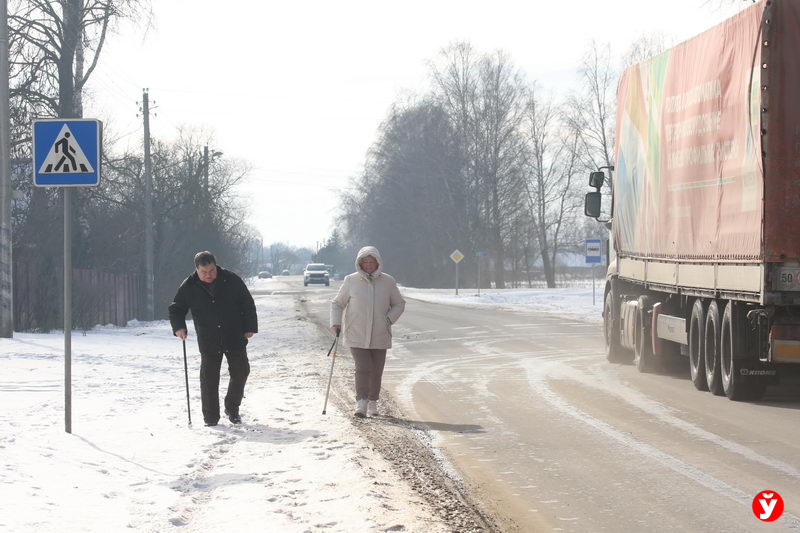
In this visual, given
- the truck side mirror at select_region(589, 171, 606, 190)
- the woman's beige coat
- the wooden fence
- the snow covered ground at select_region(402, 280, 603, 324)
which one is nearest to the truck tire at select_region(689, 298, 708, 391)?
the woman's beige coat

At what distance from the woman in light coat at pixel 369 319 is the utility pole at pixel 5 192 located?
1184cm

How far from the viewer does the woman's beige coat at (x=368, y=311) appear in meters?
11.5

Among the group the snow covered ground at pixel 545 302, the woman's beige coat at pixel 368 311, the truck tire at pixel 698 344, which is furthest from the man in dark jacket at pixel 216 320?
the snow covered ground at pixel 545 302

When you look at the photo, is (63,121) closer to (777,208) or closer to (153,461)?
(153,461)

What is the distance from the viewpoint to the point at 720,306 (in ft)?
42.3

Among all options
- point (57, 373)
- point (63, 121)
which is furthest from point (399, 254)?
point (63, 121)

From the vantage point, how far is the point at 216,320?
1081 cm

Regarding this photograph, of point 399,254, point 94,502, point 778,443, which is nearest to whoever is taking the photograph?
point 94,502

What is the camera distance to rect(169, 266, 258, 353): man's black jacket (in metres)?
10.8

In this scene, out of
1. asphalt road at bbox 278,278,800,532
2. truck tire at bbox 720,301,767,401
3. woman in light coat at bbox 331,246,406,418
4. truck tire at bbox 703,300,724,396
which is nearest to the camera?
asphalt road at bbox 278,278,800,532

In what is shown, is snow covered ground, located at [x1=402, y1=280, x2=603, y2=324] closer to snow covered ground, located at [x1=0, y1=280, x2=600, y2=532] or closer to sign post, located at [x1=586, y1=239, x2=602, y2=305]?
sign post, located at [x1=586, y1=239, x2=602, y2=305]

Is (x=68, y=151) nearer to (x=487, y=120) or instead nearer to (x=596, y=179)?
(x=596, y=179)

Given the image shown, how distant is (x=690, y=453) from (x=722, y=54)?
5.42 meters

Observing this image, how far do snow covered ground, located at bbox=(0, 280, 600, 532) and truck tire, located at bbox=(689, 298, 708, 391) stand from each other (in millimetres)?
4549
